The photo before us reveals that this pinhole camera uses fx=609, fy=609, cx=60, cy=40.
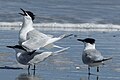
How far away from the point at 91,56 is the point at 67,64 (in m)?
0.85

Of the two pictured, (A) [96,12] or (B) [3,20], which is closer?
(B) [3,20]

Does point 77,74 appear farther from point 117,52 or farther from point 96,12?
point 96,12

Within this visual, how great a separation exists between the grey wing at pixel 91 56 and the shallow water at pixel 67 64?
0.23m

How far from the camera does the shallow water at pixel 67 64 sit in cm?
965

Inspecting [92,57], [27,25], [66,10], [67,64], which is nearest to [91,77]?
[92,57]

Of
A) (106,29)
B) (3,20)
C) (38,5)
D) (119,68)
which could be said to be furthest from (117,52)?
(38,5)

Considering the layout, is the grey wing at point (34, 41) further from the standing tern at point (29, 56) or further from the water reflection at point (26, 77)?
the water reflection at point (26, 77)

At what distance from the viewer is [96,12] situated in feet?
64.0

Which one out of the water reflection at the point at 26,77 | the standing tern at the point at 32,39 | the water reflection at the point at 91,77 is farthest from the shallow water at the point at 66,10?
the water reflection at the point at 91,77

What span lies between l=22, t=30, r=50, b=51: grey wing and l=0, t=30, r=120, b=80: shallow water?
35cm

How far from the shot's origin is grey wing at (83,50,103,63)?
32.4ft

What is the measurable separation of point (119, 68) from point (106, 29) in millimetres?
6178

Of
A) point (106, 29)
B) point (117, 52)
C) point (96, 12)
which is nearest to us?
point (117, 52)

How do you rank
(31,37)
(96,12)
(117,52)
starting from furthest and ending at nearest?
(96,12) → (117,52) → (31,37)
